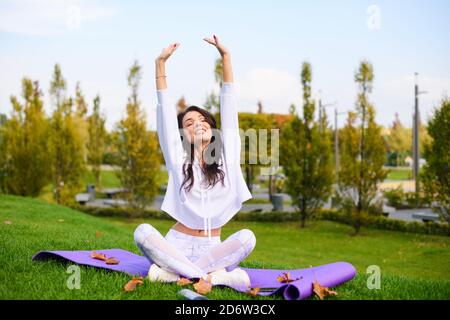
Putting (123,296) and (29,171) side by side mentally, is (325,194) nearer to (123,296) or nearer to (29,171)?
(29,171)

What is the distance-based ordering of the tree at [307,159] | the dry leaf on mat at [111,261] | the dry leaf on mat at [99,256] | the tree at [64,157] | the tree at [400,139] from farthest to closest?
1. the tree at [400,139]
2. the tree at [64,157]
3. the tree at [307,159]
4. the dry leaf on mat at [99,256]
5. the dry leaf on mat at [111,261]

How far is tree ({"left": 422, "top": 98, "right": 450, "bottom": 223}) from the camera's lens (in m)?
12.3

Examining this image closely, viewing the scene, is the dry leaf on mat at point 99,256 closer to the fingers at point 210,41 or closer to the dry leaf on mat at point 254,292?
the dry leaf on mat at point 254,292

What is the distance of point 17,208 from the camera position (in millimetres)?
11531

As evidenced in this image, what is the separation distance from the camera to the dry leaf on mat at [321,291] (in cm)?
417

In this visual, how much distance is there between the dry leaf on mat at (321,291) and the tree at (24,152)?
1576 centimetres

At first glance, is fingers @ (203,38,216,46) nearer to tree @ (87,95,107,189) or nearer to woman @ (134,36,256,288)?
woman @ (134,36,256,288)

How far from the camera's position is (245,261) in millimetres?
6457

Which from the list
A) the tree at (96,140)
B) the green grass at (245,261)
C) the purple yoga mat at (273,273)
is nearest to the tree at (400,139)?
the tree at (96,140)

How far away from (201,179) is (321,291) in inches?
54.0

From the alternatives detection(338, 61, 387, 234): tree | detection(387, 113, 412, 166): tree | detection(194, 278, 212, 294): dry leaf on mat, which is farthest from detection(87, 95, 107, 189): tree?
detection(387, 113, 412, 166): tree

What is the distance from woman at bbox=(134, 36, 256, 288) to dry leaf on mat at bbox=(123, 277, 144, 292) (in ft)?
0.47

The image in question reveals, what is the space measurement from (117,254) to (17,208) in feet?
21.9
